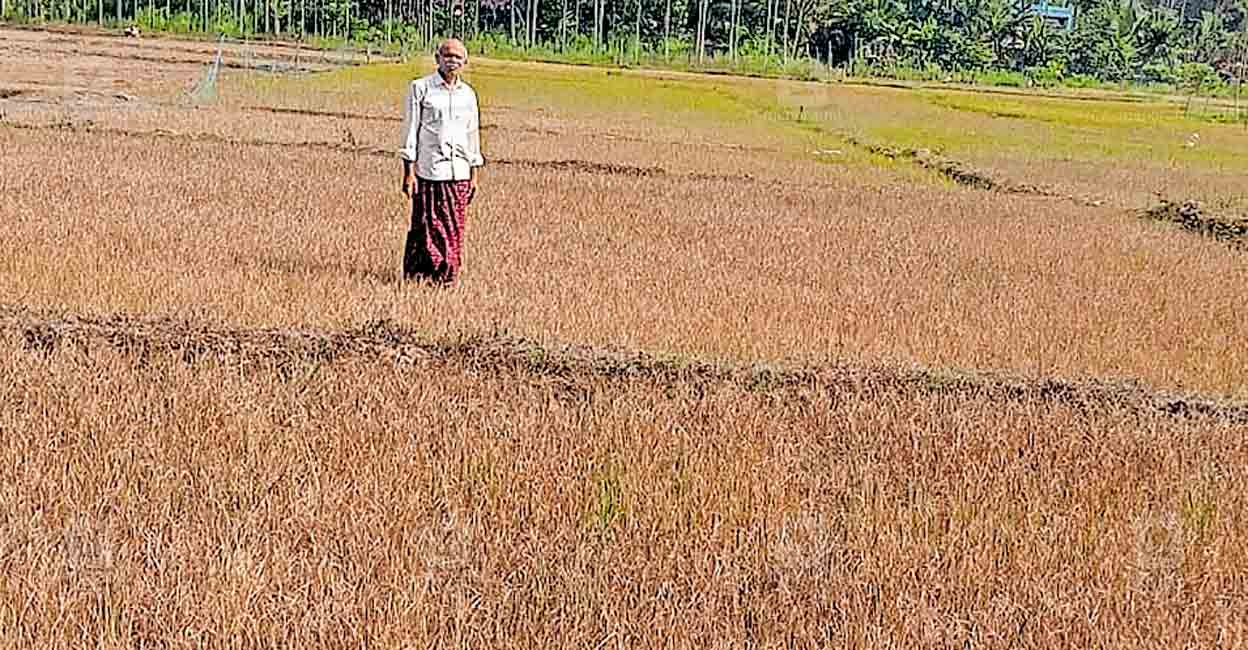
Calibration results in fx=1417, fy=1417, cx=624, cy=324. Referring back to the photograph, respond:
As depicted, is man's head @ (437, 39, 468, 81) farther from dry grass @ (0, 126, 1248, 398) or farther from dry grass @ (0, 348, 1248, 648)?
dry grass @ (0, 348, 1248, 648)

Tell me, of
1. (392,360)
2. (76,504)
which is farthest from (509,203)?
(76,504)

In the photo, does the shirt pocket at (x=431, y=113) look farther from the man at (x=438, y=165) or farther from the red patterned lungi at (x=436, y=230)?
the red patterned lungi at (x=436, y=230)

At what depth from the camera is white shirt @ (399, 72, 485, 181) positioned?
6.90 m

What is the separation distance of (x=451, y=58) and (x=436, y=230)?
2.96 feet

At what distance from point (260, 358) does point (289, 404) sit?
2.94ft

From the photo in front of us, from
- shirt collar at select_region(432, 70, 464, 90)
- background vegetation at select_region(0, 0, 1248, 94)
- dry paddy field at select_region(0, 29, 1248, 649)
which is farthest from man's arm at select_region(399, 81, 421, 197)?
background vegetation at select_region(0, 0, 1248, 94)

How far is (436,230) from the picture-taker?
23.2 feet

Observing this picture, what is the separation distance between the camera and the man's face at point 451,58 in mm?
6598

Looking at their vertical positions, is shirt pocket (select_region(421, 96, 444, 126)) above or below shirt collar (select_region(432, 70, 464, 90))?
below

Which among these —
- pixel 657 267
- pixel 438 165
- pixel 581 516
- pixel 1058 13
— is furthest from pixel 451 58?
pixel 1058 13

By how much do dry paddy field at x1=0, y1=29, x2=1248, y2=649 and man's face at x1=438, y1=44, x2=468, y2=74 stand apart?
3.53 feet

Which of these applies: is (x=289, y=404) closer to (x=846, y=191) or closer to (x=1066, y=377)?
(x=1066, y=377)

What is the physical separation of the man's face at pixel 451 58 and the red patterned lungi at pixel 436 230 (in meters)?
0.62

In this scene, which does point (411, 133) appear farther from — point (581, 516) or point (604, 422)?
point (581, 516)
